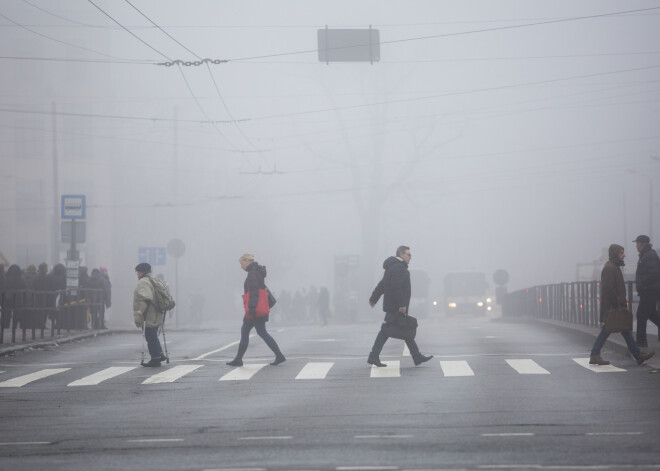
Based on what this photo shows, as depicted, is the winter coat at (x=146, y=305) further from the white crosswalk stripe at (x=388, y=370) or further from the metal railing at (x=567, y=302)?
the metal railing at (x=567, y=302)

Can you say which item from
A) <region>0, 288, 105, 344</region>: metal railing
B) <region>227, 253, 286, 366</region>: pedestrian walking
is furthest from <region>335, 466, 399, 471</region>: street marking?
<region>0, 288, 105, 344</region>: metal railing

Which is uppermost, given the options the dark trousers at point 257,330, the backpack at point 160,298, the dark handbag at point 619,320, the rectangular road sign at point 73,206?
the rectangular road sign at point 73,206

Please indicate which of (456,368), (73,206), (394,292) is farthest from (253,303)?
(73,206)

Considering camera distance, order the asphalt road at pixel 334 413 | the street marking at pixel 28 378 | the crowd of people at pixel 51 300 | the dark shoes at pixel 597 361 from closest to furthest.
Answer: the asphalt road at pixel 334 413 → the street marking at pixel 28 378 → the dark shoes at pixel 597 361 → the crowd of people at pixel 51 300

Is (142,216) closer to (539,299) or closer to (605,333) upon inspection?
(539,299)

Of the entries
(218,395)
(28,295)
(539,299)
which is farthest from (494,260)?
(218,395)

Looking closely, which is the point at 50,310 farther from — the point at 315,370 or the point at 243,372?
the point at 315,370

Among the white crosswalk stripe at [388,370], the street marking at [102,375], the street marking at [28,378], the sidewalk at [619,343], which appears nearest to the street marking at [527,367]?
the sidewalk at [619,343]

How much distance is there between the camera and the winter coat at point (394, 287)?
56.7 feet

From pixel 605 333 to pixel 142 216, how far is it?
5565 cm

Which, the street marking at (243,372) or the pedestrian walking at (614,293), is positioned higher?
the pedestrian walking at (614,293)

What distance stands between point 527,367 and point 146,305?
231 inches

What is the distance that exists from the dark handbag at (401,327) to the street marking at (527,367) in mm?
1527

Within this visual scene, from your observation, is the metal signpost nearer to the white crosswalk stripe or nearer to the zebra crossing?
the zebra crossing
